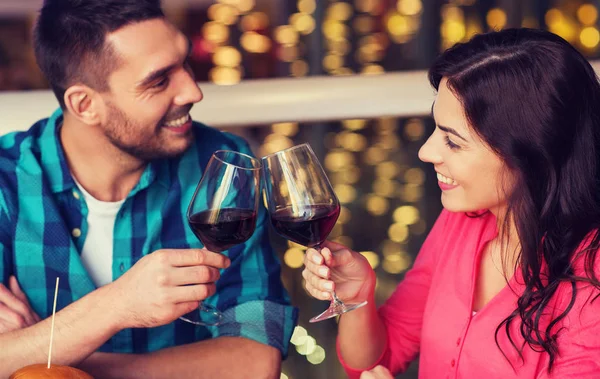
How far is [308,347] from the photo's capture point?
3.19m

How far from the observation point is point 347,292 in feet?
5.25

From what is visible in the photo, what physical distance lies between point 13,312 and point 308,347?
5.73 feet

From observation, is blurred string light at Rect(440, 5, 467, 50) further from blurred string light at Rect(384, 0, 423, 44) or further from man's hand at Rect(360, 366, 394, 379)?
man's hand at Rect(360, 366, 394, 379)

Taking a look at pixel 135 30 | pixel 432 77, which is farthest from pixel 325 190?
pixel 135 30

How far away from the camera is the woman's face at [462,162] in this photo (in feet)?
4.85

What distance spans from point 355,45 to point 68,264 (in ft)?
6.34

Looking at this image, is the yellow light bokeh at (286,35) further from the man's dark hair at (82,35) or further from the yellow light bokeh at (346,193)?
the man's dark hair at (82,35)

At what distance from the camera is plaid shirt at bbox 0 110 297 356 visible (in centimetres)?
177

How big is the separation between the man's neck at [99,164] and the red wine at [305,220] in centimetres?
66

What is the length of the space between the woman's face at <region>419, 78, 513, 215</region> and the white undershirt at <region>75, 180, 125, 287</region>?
80cm

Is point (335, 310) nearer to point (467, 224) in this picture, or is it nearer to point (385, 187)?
point (467, 224)

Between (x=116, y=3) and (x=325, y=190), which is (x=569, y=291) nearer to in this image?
(x=325, y=190)

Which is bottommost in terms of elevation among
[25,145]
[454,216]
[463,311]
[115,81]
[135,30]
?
[463,311]

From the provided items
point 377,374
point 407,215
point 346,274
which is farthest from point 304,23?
point 377,374
